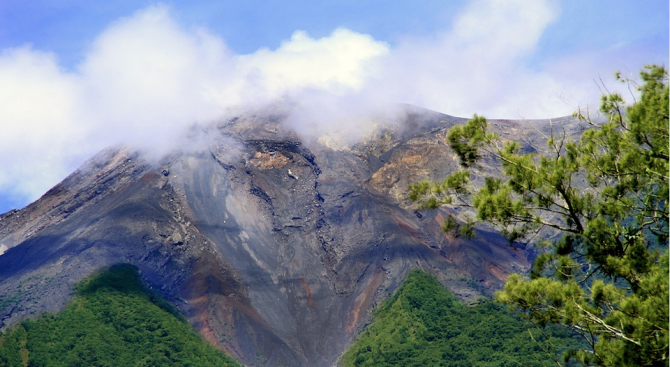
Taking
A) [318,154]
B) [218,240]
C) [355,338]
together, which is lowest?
[355,338]

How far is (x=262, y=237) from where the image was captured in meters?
159

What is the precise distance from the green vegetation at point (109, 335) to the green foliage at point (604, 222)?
324 ft

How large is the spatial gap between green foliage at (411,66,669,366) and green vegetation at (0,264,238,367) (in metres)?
98.8

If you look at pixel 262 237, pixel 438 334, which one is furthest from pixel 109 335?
pixel 438 334

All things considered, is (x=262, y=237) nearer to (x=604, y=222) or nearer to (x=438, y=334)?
(x=438, y=334)

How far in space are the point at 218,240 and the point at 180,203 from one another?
13.0 metres

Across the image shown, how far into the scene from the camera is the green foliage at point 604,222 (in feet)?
52.7

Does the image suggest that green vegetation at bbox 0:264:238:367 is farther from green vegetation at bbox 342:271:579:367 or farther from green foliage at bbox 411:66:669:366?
green foliage at bbox 411:66:669:366

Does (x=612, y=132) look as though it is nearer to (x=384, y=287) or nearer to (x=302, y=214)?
(x=384, y=287)

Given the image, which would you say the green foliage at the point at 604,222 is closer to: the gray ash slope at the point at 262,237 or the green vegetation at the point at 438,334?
the green vegetation at the point at 438,334

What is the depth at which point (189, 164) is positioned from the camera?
6698 inches

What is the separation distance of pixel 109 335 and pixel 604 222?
10794cm

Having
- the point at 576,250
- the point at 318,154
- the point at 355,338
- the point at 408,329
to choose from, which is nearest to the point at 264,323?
the point at 355,338

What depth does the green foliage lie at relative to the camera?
1606 centimetres
